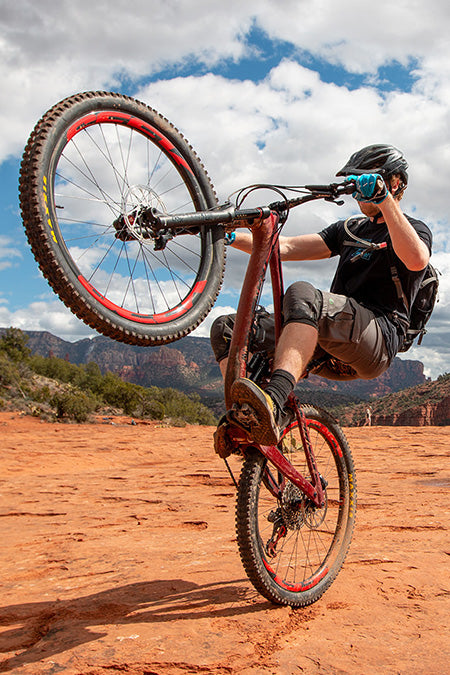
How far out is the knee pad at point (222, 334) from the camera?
324cm

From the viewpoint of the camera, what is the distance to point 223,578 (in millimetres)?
3527

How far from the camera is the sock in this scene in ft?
8.89

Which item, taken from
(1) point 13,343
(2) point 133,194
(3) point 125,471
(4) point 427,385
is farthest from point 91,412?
(4) point 427,385

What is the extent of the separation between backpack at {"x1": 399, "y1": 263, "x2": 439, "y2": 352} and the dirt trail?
5.06 feet

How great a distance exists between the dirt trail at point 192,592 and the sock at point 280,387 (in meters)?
1.13

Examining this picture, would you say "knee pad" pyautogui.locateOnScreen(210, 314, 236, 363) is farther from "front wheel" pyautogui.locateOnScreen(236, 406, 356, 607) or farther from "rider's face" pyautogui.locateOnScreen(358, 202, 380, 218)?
"rider's face" pyautogui.locateOnScreen(358, 202, 380, 218)

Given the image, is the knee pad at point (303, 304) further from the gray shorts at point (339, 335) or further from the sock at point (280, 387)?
the sock at point (280, 387)

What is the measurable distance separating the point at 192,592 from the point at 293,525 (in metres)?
0.74

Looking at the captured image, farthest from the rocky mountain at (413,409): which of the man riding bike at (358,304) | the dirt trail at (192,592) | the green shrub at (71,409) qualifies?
the man riding bike at (358,304)

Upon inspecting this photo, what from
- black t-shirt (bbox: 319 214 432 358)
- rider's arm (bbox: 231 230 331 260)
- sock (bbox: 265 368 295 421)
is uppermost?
rider's arm (bbox: 231 230 331 260)

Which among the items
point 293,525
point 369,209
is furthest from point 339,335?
point 293,525

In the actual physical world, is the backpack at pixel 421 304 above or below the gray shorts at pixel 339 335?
above

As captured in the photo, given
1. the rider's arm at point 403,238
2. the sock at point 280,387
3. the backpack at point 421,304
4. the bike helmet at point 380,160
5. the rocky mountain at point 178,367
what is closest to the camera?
the sock at point 280,387

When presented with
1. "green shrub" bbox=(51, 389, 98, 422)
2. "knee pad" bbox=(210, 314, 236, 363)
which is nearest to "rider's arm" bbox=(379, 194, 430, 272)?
"knee pad" bbox=(210, 314, 236, 363)
